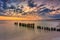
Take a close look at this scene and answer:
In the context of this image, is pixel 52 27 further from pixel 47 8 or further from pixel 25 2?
pixel 25 2

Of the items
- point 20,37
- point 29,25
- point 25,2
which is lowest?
point 20,37

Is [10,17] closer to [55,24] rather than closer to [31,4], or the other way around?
[31,4]

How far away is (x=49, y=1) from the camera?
1922 mm

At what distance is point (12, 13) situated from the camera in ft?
6.17

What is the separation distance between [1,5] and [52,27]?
687mm

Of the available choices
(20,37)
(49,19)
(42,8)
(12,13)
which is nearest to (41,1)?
(42,8)

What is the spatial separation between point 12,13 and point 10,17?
0.06m

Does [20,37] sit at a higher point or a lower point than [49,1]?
lower

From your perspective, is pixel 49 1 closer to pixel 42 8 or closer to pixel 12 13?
pixel 42 8

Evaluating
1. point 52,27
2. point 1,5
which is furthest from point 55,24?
point 1,5

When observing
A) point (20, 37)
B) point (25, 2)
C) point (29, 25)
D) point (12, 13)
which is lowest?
point (20, 37)

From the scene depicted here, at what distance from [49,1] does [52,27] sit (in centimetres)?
33

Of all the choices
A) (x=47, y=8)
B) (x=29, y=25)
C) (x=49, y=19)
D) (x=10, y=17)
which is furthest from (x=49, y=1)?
(x=10, y=17)

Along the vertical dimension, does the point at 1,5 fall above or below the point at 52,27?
above
